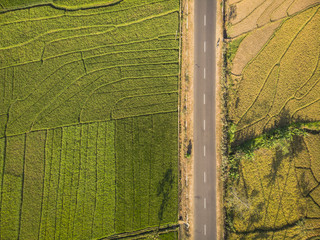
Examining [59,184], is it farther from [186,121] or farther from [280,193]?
[280,193]

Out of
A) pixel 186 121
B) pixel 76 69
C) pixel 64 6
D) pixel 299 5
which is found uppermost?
pixel 299 5

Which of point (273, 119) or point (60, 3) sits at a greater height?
point (60, 3)

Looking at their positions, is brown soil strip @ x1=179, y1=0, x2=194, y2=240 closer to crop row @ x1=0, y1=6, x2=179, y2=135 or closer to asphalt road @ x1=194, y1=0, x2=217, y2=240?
asphalt road @ x1=194, y1=0, x2=217, y2=240

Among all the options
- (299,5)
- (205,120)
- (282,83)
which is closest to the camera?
(205,120)

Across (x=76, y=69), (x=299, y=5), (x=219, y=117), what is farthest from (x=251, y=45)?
(x=76, y=69)

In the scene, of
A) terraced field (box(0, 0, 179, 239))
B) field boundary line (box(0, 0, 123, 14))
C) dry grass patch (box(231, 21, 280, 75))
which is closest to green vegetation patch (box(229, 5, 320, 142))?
dry grass patch (box(231, 21, 280, 75))

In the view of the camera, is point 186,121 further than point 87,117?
Yes

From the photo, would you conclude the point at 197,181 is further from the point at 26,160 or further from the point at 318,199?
the point at 26,160

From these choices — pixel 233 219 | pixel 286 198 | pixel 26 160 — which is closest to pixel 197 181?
pixel 233 219
